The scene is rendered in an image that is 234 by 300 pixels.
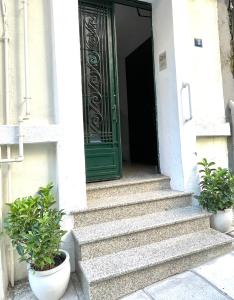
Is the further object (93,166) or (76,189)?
(93,166)

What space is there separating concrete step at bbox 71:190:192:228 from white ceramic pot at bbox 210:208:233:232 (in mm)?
344

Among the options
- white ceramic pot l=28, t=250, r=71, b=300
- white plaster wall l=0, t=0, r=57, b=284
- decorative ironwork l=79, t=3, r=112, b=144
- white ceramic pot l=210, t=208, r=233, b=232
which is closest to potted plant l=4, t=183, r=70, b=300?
white ceramic pot l=28, t=250, r=71, b=300

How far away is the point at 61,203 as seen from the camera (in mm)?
2354

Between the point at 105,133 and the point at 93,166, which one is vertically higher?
the point at 105,133

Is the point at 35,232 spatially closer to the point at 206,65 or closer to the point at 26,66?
the point at 26,66

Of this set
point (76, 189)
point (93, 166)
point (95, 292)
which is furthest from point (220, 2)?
point (95, 292)

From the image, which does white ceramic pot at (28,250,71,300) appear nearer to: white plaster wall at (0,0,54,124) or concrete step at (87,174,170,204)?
concrete step at (87,174,170,204)

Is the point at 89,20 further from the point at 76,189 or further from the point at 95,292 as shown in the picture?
the point at 95,292

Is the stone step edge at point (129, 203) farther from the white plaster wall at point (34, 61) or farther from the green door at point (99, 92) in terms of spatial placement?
the white plaster wall at point (34, 61)

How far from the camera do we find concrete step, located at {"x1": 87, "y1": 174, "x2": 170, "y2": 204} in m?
2.78

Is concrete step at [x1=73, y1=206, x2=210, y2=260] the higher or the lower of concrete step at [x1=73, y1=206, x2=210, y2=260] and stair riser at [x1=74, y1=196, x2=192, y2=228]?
the lower

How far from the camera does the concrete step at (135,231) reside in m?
2.16

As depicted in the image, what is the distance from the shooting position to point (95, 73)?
3152mm

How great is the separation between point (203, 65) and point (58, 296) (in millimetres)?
3103
